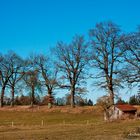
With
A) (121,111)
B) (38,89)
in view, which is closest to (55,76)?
(38,89)

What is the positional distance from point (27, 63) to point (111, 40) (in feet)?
103

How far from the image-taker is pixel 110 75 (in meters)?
68.8

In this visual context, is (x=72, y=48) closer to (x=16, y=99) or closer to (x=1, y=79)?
(x=1, y=79)

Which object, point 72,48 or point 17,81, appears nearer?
point 72,48

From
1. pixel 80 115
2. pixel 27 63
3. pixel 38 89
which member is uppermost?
pixel 27 63

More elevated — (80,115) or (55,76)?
(55,76)

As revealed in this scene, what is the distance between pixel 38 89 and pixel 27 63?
7.66 m

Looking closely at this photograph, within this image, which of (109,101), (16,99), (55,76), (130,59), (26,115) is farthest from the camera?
(16,99)

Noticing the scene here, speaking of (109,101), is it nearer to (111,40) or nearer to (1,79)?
(111,40)

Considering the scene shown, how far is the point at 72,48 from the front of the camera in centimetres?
8138

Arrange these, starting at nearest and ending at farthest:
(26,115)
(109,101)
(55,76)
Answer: (109,101) → (26,115) → (55,76)

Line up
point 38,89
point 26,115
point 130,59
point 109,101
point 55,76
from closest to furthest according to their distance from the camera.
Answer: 1. point 130,59
2. point 109,101
3. point 26,115
4. point 55,76
5. point 38,89

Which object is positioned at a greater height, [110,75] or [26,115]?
[110,75]

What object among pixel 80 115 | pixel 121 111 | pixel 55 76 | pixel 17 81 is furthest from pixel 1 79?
pixel 121 111
